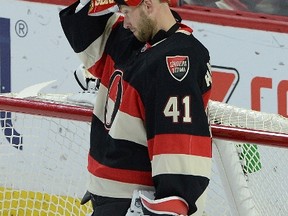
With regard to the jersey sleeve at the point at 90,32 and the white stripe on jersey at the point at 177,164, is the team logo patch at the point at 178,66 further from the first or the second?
the jersey sleeve at the point at 90,32

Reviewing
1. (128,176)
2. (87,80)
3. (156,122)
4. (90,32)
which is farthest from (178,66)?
(87,80)

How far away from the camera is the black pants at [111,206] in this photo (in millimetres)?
2602

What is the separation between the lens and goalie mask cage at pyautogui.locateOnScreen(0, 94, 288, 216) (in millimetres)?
3049

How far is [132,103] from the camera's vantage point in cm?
251

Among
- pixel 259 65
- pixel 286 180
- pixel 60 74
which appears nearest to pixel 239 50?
pixel 259 65

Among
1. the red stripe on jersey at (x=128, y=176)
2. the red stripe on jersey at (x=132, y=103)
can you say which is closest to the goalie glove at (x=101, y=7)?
the red stripe on jersey at (x=132, y=103)

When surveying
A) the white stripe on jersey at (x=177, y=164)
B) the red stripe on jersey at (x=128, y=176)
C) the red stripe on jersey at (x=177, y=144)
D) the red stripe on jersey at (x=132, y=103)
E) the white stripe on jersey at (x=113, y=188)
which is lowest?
the white stripe on jersey at (x=113, y=188)

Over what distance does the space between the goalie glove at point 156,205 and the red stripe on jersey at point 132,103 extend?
176 millimetres

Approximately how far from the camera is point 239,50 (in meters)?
4.47

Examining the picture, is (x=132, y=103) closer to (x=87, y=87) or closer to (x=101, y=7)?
(x=101, y=7)

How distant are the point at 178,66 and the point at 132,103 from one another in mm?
142

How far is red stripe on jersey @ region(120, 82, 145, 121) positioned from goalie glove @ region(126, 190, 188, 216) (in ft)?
0.58

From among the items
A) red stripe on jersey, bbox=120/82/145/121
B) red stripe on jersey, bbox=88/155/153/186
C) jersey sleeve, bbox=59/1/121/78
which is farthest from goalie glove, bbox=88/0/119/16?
red stripe on jersey, bbox=88/155/153/186

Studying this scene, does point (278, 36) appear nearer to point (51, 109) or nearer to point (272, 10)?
point (272, 10)
